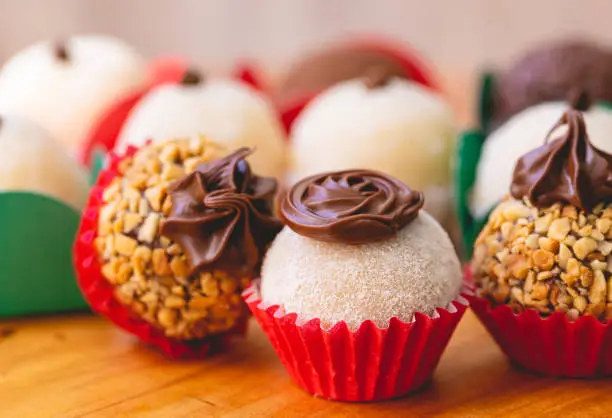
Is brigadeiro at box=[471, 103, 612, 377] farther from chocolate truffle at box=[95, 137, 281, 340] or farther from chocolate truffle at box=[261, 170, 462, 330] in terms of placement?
chocolate truffle at box=[95, 137, 281, 340]

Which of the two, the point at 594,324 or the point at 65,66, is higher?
the point at 65,66

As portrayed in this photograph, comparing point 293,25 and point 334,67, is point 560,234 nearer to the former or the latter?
point 334,67

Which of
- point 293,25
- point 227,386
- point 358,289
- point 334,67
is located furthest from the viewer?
point 293,25

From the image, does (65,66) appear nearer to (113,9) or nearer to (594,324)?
(594,324)

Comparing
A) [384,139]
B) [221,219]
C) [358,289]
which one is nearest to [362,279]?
[358,289]

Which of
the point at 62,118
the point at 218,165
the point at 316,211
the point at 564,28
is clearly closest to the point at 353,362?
the point at 316,211
